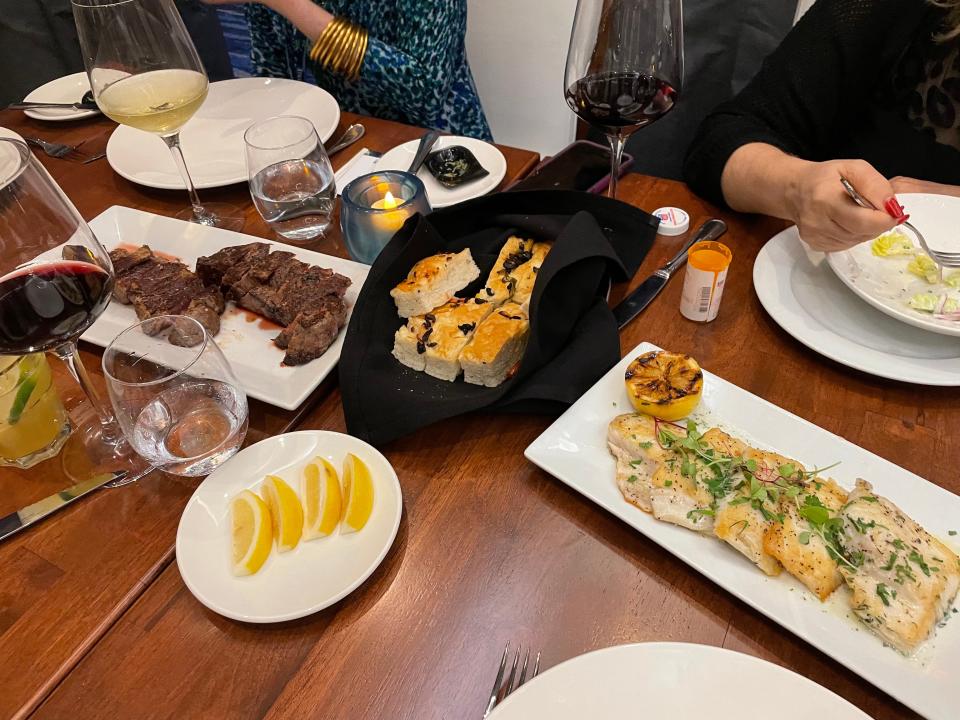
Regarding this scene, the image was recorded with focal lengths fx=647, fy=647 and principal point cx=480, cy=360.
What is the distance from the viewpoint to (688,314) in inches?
43.4

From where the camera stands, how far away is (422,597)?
30.6 inches

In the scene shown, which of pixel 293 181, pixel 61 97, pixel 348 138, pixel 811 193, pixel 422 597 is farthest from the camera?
pixel 61 97

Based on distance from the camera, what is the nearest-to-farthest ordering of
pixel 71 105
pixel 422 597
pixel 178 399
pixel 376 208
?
pixel 422 597, pixel 178 399, pixel 376 208, pixel 71 105

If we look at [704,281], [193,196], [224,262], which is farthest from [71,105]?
[704,281]

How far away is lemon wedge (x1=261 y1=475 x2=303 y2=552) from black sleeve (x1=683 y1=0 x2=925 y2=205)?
1.03 meters

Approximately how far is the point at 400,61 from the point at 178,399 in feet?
4.50

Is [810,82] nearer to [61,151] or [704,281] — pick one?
[704,281]

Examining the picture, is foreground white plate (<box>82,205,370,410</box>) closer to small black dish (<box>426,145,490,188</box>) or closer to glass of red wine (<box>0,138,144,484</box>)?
glass of red wine (<box>0,138,144,484</box>)

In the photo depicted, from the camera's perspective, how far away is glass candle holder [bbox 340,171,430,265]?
1.21 metres

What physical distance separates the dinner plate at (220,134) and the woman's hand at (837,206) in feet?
3.69

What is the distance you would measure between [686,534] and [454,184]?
3.10ft

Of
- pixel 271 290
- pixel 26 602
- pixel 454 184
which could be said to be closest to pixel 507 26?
pixel 454 184

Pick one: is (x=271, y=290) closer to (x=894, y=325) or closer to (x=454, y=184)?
(x=454, y=184)

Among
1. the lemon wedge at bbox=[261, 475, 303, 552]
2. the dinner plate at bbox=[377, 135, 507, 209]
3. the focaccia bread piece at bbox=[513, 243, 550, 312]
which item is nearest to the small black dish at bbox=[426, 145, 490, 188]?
the dinner plate at bbox=[377, 135, 507, 209]
